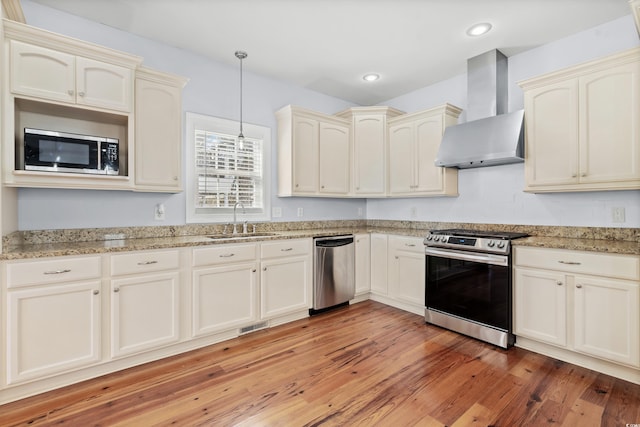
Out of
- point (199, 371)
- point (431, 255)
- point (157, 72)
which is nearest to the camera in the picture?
point (199, 371)

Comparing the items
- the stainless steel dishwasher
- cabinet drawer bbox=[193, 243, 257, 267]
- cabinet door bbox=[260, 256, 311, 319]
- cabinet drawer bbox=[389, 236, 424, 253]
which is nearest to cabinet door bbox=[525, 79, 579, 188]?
cabinet drawer bbox=[389, 236, 424, 253]

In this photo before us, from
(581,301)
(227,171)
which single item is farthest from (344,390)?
(227,171)

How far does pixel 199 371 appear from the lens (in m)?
2.32

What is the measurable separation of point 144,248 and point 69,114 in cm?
127

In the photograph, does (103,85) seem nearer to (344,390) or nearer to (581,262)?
(344,390)

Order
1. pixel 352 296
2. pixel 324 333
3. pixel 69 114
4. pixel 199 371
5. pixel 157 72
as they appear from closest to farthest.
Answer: pixel 199 371 → pixel 69 114 → pixel 157 72 → pixel 324 333 → pixel 352 296

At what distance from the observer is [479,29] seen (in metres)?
2.79

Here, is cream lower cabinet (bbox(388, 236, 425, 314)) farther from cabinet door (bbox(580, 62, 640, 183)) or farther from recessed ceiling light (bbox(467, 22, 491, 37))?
recessed ceiling light (bbox(467, 22, 491, 37))

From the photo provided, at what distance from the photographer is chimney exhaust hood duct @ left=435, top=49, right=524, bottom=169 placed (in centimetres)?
291

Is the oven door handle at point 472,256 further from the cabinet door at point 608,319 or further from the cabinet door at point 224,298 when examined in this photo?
the cabinet door at point 224,298

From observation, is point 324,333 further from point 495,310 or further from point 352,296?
point 495,310

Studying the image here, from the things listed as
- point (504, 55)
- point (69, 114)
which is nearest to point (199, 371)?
point (69, 114)

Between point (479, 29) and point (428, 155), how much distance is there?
1360 millimetres

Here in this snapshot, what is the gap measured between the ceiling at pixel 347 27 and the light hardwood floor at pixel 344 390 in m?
2.84
